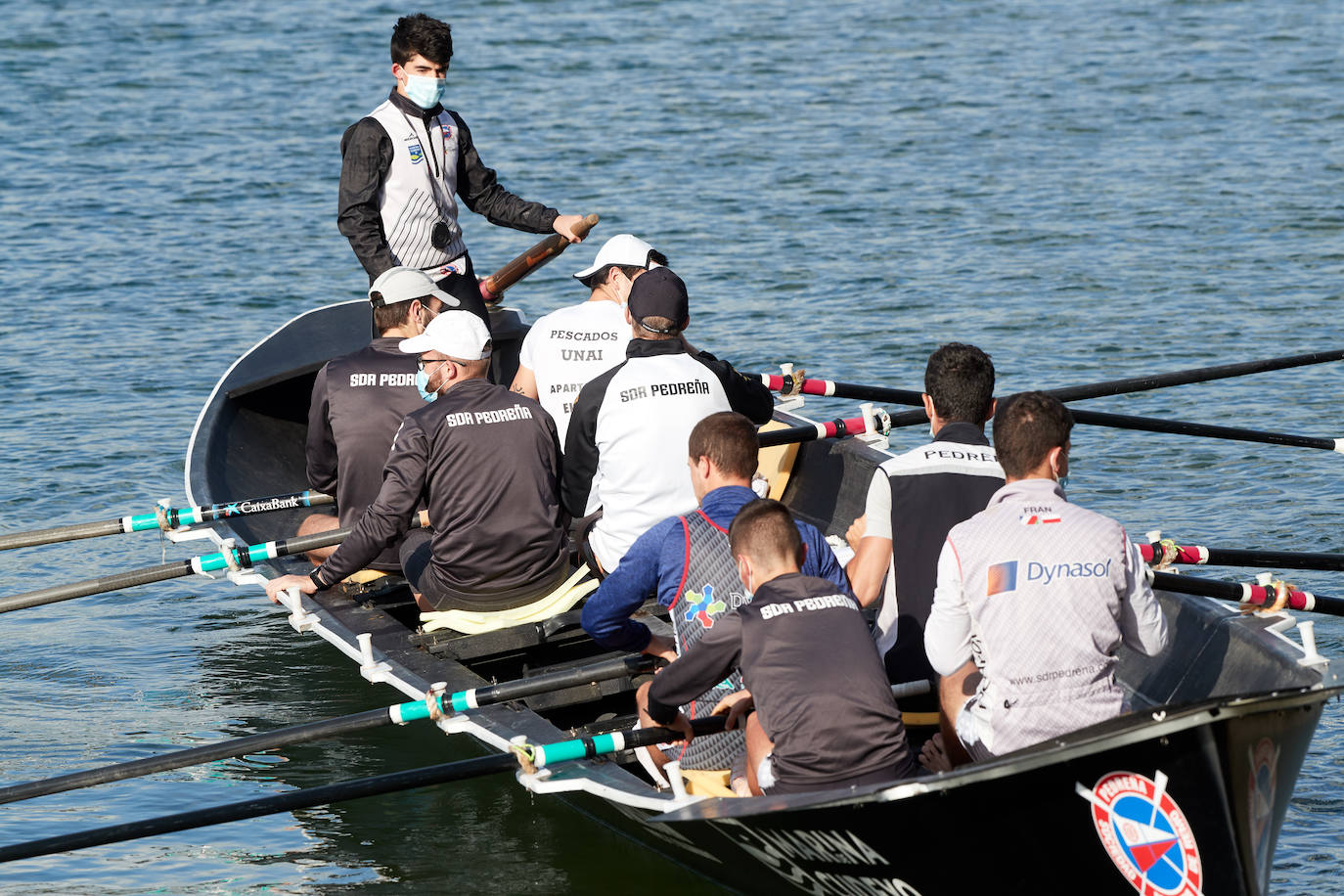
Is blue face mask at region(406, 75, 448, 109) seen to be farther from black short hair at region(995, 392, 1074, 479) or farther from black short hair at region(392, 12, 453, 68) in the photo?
black short hair at region(995, 392, 1074, 479)

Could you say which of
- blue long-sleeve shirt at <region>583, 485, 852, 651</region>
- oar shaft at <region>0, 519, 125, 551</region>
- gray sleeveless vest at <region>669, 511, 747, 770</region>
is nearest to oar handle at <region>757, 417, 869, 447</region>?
blue long-sleeve shirt at <region>583, 485, 852, 651</region>

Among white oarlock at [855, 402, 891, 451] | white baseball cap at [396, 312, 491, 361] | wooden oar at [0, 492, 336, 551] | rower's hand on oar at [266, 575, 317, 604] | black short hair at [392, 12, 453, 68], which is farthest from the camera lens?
white oarlock at [855, 402, 891, 451]

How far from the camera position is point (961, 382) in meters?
6.14

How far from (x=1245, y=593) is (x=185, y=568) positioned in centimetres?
465

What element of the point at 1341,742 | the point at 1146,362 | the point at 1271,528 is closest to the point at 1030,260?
the point at 1146,362

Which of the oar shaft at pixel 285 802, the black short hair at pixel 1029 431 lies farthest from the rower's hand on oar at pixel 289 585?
the black short hair at pixel 1029 431

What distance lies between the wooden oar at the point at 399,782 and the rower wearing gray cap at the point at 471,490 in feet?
3.93


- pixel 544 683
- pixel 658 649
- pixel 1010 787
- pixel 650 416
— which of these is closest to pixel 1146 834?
pixel 1010 787

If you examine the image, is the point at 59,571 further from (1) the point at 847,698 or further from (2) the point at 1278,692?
(2) the point at 1278,692

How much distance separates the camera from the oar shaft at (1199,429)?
9.12 meters

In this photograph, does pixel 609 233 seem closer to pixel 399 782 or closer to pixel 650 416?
pixel 650 416

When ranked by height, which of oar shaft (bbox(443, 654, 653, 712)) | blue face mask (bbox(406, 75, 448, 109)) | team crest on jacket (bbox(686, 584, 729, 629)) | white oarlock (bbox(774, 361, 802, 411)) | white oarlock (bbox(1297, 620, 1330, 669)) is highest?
blue face mask (bbox(406, 75, 448, 109))

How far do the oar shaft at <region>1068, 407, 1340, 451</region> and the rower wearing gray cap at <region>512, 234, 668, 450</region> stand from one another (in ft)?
8.05

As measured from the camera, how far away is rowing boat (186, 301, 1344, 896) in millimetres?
5031
